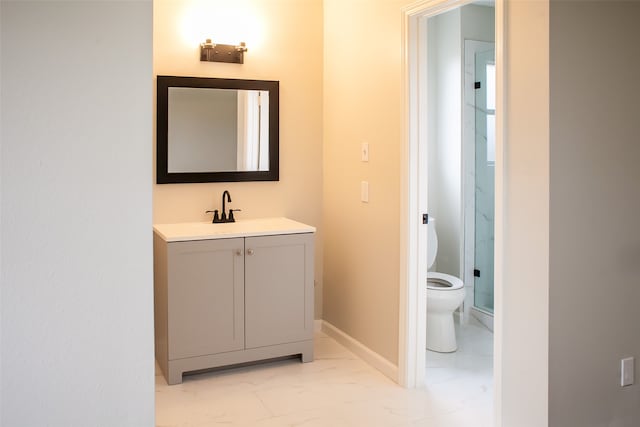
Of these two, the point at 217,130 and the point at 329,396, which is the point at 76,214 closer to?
the point at 329,396

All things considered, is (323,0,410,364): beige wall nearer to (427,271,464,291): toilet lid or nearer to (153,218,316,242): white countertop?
(153,218,316,242): white countertop

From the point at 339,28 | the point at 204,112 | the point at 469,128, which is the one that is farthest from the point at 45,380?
the point at 469,128

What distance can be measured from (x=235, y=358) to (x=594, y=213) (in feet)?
6.62

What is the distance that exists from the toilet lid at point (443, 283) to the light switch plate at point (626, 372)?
4.30 feet

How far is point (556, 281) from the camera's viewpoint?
7.52 feet

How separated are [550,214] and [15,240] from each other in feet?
5.92

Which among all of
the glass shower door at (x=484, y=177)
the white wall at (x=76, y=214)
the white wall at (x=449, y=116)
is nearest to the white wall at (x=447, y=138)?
the white wall at (x=449, y=116)

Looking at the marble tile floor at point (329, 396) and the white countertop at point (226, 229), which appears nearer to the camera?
the marble tile floor at point (329, 396)

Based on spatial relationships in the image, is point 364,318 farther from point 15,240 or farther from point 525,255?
point 15,240

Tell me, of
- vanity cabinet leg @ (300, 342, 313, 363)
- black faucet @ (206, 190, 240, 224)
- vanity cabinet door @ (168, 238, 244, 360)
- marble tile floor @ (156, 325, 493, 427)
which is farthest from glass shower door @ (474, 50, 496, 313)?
vanity cabinet door @ (168, 238, 244, 360)

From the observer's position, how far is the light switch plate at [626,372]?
2.51m

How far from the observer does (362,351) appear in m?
3.61

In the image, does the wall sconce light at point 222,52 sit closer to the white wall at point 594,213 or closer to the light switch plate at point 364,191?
the light switch plate at point 364,191

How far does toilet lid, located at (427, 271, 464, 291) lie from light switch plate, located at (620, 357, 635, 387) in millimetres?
1309
